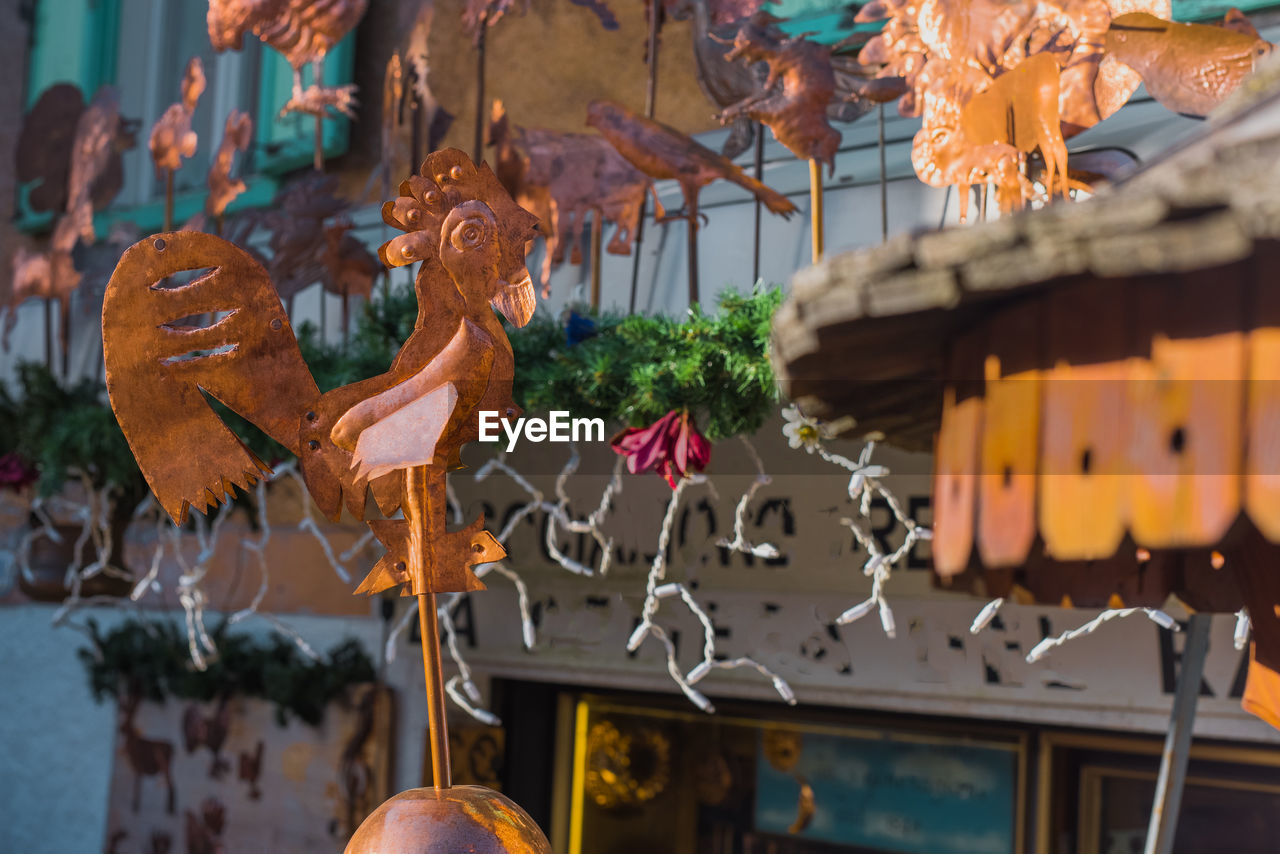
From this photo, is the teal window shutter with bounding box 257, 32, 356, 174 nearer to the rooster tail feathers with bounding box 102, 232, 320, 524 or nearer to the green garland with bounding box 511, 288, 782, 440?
the green garland with bounding box 511, 288, 782, 440

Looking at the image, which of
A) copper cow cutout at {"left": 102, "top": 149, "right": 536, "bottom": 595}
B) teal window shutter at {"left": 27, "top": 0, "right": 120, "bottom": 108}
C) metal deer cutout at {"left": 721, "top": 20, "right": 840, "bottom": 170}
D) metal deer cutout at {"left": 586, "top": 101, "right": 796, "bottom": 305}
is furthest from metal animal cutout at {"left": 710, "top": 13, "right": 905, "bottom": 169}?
teal window shutter at {"left": 27, "top": 0, "right": 120, "bottom": 108}

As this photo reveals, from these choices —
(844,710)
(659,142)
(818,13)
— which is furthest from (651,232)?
(844,710)

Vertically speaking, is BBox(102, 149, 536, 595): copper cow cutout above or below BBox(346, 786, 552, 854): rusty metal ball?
above

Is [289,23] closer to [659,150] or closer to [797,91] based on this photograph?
[659,150]

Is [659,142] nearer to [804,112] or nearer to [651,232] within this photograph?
[804,112]

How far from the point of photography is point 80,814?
3010 mm

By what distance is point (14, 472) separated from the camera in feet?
8.13

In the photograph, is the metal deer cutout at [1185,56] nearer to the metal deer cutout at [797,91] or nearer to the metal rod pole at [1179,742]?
the metal deer cutout at [797,91]

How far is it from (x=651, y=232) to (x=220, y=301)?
1398 millimetres

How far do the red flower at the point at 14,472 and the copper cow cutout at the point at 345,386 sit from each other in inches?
70.5

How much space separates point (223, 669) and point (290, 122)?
1.25 m

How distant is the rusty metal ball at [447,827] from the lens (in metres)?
0.85

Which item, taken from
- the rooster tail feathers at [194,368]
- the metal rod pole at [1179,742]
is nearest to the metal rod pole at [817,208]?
the metal rod pole at [1179,742]

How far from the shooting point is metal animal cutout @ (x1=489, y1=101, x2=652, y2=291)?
1.90m
